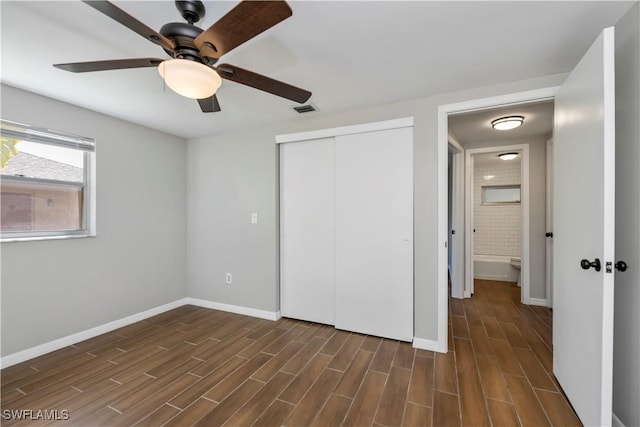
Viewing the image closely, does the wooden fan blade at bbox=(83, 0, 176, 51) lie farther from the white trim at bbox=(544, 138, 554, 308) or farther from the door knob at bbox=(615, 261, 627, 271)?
the white trim at bbox=(544, 138, 554, 308)

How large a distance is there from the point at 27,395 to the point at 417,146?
3.60m

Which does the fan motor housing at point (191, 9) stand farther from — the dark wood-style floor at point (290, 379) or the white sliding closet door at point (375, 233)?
the dark wood-style floor at point (290, 379)

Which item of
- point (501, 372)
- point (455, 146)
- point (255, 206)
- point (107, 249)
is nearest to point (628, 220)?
point (501, 372)

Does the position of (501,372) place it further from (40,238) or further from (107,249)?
(40,238)

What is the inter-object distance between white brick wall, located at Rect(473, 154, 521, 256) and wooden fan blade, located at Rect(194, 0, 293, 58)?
5565 millimetres

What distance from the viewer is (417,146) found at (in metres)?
2.49

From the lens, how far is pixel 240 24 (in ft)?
3.54

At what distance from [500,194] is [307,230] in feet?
16.3

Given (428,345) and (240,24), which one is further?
(428,345)

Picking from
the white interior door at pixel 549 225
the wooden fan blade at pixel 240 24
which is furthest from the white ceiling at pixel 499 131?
the wooden fan blade at pixel 240 24

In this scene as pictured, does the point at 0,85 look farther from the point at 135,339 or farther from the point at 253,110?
the point at 135,339

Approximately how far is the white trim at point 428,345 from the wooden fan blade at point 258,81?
2330mm

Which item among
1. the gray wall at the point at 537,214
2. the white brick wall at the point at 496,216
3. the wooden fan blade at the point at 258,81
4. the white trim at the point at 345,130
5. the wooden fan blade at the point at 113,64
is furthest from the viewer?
the white brick wall at the point at 496,216

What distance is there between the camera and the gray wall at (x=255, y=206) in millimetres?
2447
